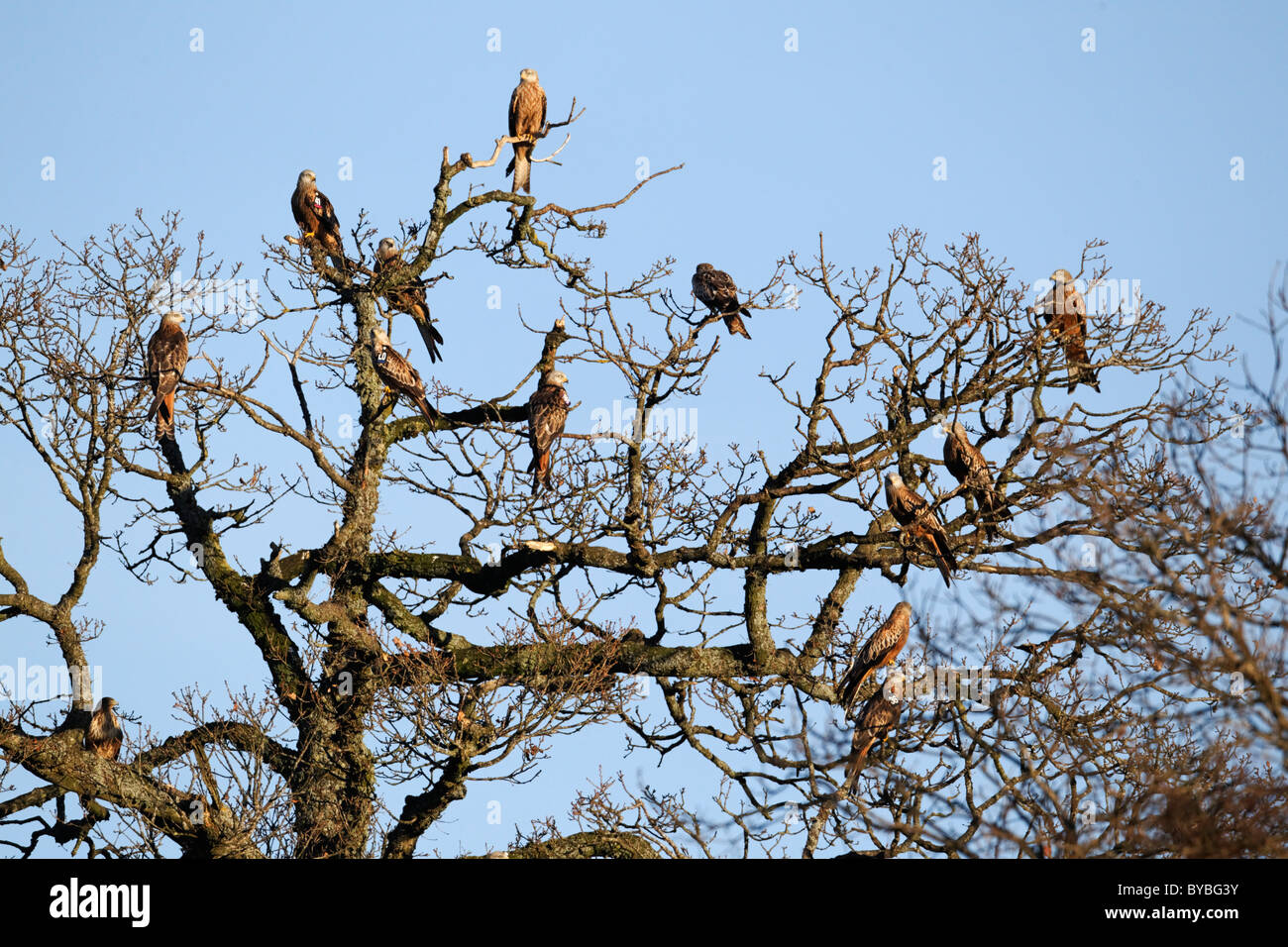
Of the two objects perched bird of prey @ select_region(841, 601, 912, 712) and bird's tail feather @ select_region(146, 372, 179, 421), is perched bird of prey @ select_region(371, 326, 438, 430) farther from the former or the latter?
perched bird of prey @ select_region(841, 601, 912, 712)

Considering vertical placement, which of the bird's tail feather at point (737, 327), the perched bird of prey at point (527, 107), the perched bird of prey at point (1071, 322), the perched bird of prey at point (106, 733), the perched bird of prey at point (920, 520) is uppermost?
the perched bird of prey at point (527, 107)

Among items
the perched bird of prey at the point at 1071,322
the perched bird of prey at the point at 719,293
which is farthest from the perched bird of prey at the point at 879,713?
the perched bird of prey at the point at 719,293

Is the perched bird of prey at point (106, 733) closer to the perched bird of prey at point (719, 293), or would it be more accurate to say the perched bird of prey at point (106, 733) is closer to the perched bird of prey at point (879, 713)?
the perched bird of prey at point (719, 293)

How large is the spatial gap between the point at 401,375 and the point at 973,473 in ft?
14.9

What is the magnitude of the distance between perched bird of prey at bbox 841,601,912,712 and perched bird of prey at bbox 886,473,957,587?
0.41 meters

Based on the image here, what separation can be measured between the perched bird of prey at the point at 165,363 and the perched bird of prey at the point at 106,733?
10.5 ft

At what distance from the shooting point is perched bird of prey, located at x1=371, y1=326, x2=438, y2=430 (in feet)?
35.2

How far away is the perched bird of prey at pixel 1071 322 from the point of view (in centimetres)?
987

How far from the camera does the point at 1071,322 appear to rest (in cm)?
1010

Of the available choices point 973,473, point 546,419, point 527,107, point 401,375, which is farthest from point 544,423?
point 527,107

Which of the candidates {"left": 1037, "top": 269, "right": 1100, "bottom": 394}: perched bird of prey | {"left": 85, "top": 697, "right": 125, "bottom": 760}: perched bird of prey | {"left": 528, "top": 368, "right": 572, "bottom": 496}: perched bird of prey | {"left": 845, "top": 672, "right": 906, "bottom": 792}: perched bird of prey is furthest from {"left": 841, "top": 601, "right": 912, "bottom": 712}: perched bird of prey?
{"left": 85, "top": 697, "right": 125, "bottom": 760}: perched bird of prey

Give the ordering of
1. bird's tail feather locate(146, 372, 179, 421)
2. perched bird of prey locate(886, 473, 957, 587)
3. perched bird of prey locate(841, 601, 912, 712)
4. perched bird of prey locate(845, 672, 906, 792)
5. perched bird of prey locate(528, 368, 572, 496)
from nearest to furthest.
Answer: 1. perched bird of prey locate(845, 672, 906, 792)
2. perched bird of prey locate(886, 473, 957, 587)
3. perched bird of prey locate(841, 601, 912, 712)
4. perched bird of prey locate(528, 368, 572, 496)
5. bird's tail feather locate(146, 372, 179, 421)
